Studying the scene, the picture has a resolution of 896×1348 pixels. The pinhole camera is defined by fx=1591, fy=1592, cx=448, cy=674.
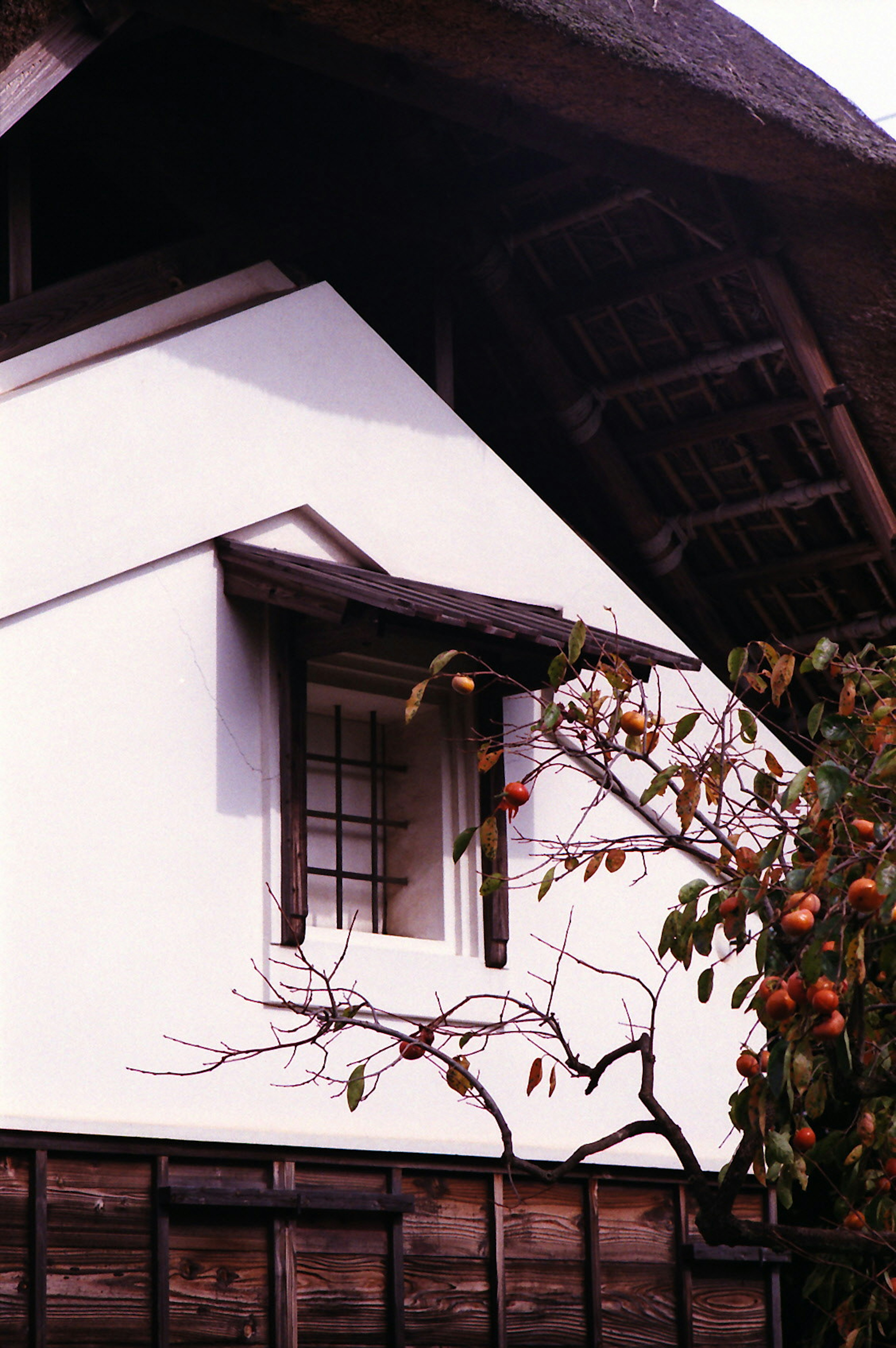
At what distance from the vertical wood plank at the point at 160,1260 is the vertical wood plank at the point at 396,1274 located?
76 centimetres

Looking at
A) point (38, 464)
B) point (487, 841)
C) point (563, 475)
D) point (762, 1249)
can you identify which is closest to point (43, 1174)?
point (487, 841)

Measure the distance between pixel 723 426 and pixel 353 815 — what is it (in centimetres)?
237

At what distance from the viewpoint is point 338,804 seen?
17.4 feet

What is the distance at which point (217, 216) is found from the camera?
18.2 feet

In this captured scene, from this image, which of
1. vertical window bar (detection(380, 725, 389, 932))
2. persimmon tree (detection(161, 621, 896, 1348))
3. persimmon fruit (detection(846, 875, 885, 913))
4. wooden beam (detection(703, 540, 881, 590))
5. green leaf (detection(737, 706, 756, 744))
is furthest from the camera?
wooden beam (detection(703, 540, 881, 590))

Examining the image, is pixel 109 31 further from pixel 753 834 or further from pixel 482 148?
pixel 753 834

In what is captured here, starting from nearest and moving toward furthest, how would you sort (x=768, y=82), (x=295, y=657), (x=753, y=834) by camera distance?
(x=753, y=834) < (x=295, y=657) < (x=768, y=82)

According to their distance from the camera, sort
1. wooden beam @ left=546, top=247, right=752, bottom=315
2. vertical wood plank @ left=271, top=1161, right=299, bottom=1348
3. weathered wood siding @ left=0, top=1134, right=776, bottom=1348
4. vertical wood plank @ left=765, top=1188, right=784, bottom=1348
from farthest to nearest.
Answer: wooden beam @ left=546, top=247, right=752, bottom=315 → vertical wood plank @ left=765, top=1188, right=784, bottom=1348 → vertical wood plank @ left=271, top=1161, right=299, bottom=1348 → weathered wood siding @ left=0, top=1134, right=776, bottom=1348

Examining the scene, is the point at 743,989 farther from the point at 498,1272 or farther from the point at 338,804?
the point at 338,804

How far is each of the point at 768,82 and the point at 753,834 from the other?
303cm

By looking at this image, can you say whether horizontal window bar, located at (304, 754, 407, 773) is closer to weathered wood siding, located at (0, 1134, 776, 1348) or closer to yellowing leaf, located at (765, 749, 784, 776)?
weathered wood siding, located at (0, 1134, 776, 1348)

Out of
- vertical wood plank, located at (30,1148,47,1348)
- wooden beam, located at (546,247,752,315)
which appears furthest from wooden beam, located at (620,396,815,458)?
vertical wood plank, located at (30,1148,47,1348)

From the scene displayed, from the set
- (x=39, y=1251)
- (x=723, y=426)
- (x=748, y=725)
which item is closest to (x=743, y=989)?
(x=748, y=725)

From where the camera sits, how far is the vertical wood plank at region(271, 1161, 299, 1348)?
445cm
